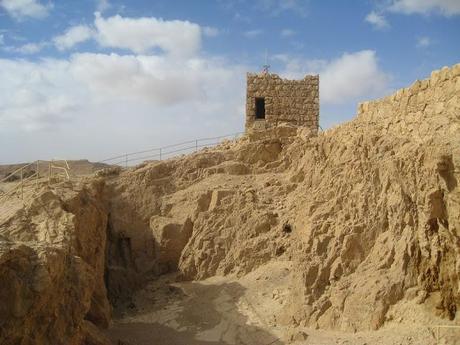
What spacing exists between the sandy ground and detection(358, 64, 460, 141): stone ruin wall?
4.26 meters

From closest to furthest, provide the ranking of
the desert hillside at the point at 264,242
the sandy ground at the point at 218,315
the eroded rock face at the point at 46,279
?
the eroded rock face at the point at 46,279, the desert hillside at the point at 264,242, the sandy ground at the point at 218,315

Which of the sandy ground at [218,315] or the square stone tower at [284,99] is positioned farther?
the square stone tower at [284,99]

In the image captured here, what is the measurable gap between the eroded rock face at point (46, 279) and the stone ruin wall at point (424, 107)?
7618mm

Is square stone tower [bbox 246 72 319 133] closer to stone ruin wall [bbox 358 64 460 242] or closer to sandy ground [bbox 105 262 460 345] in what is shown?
sandy ground [bbox 105 262 460 345]

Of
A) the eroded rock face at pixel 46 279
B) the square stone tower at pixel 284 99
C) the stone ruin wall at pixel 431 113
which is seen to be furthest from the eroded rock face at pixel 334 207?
the eroded rock face at pixel 46 279

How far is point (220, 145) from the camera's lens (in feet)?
70.9

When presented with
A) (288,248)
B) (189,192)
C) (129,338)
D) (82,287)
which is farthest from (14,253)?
(189,192)

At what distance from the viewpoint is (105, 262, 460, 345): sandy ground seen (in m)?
12.5

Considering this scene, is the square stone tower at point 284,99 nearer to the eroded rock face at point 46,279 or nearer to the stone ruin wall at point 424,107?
the stone ruin wall at point 424,107

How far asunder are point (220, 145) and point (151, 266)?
617 centimetres

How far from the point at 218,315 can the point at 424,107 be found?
26.2 ft

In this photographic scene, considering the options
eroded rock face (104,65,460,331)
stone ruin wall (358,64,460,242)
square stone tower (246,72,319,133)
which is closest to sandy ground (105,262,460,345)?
eroded rock face (104,65,460,331)

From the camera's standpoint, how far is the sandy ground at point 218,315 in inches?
493

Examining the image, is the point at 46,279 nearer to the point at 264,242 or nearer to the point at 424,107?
the point at 424,107
